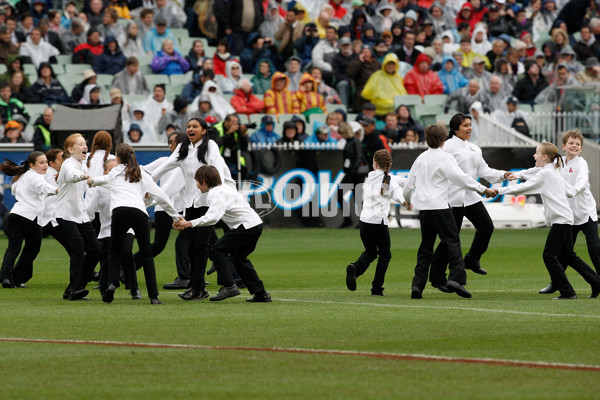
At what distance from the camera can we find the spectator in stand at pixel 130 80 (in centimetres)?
2627

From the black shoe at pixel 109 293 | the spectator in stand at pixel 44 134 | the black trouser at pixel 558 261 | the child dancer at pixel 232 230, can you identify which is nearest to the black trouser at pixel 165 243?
the black shoe at pixel 109 293

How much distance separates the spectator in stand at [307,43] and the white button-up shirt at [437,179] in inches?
670

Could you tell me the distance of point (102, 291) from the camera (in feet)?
40.8

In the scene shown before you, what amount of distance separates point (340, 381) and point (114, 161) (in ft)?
20.4

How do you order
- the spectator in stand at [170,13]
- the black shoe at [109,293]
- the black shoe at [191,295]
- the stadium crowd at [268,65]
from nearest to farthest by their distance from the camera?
the black shoe at [109,293], the black shoe at [191,295], the stadium crowd at [268,65], the spectator in stand at [170,13]

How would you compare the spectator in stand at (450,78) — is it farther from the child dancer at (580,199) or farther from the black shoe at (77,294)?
the black shoe at (77,294)

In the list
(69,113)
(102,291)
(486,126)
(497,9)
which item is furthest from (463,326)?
(497,9)

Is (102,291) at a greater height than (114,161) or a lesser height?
lesser

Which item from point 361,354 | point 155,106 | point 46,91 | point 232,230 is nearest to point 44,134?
point 46,91

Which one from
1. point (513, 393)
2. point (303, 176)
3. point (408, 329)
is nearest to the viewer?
point (513, 393)

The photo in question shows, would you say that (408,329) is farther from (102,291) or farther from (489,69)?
(489,69)

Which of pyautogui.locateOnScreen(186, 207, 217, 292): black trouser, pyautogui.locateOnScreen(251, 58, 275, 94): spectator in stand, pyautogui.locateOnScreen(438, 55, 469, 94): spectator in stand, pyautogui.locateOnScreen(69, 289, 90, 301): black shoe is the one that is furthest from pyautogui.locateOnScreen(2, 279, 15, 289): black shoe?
pyautogui.locateOnScreen(438, 55, 469, 94): spectator in stand

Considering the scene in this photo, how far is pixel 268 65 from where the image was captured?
2789cm

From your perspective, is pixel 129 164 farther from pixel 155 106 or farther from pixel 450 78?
pixel 450 78
